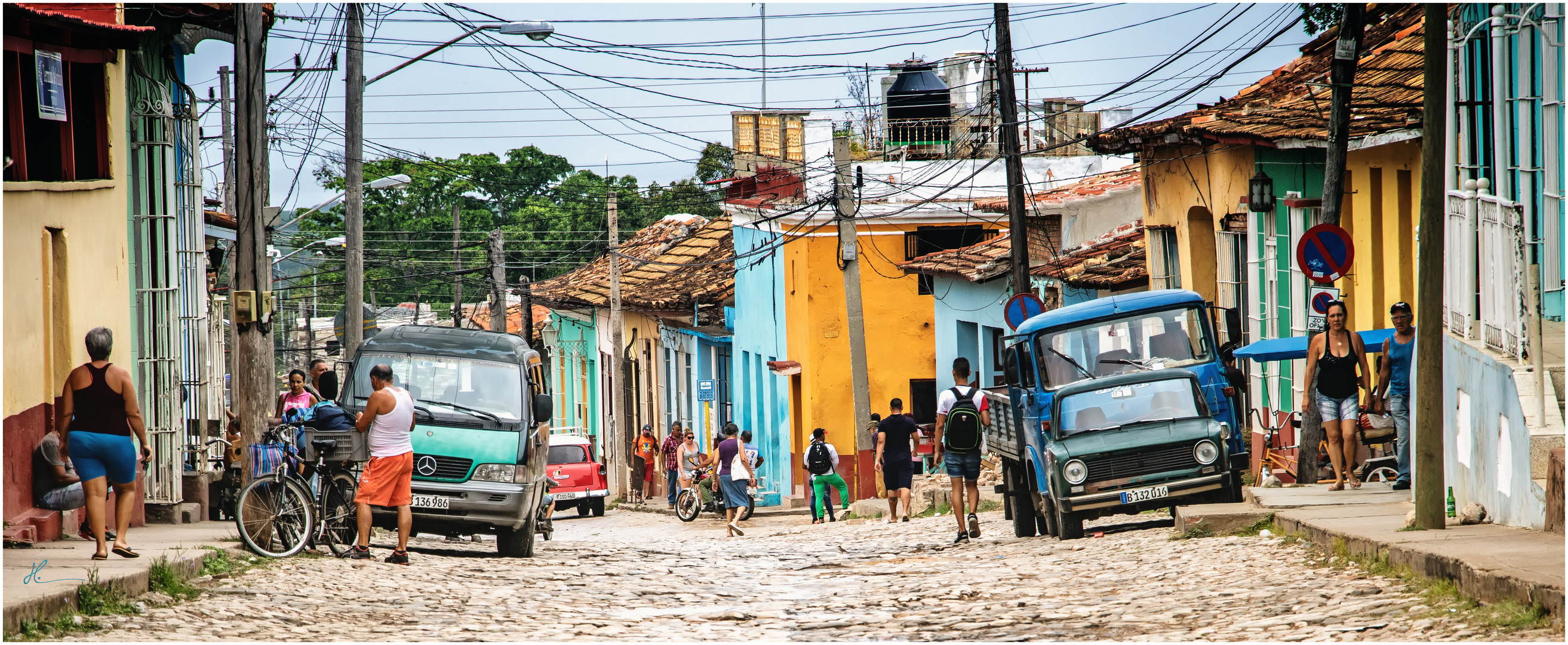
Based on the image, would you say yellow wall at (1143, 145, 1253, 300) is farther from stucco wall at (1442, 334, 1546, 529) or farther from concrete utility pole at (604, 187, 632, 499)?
concrete utility pole at (604, 187, 632, 499)

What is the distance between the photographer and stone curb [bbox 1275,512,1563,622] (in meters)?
6.69

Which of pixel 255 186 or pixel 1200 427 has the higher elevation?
pixel 255 186

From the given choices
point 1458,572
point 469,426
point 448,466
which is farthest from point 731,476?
point 1458,572

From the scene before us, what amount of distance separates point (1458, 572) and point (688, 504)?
65.8 feet

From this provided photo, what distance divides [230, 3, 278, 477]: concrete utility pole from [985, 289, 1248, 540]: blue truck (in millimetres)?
6914

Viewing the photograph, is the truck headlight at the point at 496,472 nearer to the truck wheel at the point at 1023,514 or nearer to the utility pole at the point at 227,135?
the truck wheel at the point at 1023,514

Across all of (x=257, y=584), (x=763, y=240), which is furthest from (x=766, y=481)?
(x=257, y=584)

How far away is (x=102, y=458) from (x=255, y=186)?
4.42 m

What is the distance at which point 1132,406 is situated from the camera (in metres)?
14.0

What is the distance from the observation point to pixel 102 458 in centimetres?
1026

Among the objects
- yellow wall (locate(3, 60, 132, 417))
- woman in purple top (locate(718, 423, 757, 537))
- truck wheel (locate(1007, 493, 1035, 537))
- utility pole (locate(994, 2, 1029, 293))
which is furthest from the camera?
woman in purple top (locate(718, 423, 757, 537))

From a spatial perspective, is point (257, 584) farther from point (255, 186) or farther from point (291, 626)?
point (255, 186)
